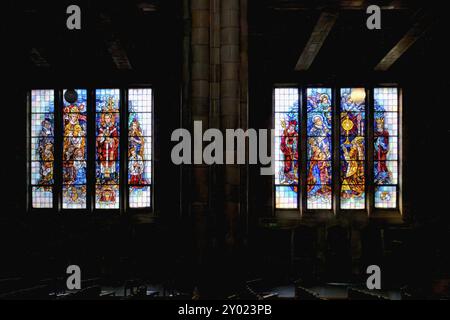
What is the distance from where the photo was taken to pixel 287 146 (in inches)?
549

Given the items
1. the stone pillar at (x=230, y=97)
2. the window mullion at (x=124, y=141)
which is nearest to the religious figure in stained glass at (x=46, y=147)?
the window mullion at (x=124, y=141)

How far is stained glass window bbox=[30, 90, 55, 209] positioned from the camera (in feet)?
45.1

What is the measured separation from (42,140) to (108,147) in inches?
65.8

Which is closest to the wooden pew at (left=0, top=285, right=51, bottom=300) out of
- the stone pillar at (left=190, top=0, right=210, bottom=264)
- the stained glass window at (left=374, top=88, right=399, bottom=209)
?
the stone pillar at (left=190, top=0, right=210, bottom=264)

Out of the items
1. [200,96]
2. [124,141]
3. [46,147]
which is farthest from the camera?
[46,147]

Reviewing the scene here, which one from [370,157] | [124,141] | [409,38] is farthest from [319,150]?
[124,141]

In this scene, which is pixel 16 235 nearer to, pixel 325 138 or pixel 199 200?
pixel 199 200

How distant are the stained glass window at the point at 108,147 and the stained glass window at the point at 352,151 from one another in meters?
5.59

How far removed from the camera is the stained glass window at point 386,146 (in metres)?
13.8

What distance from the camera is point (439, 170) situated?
13266 millimetres

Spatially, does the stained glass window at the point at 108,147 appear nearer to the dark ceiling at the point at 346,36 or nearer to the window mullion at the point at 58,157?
the window mullion at the point at 58,157

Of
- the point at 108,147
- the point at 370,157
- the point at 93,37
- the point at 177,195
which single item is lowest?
the point at 177,195
